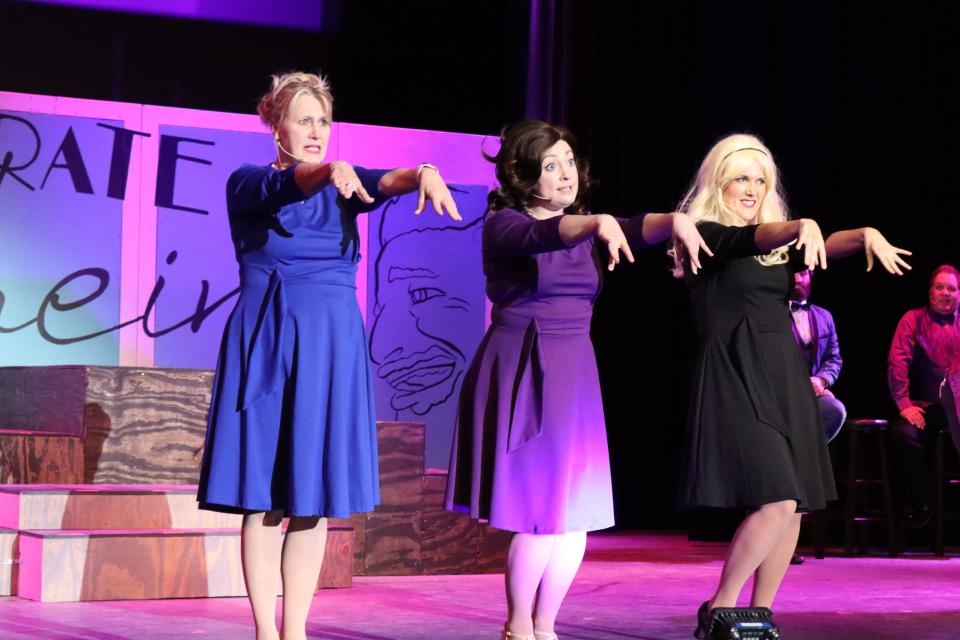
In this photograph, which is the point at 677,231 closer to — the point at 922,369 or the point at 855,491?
the point at 855,491

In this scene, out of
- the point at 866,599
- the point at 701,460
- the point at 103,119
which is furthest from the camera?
the point at 103,119

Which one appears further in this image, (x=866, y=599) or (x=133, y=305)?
(x=133, y=305)

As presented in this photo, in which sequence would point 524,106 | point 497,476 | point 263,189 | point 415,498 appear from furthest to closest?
point 524,106, point 415,498, point 497,476, point 263,189

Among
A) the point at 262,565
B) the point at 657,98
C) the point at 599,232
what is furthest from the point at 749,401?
the point at 657,98

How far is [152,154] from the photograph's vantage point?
277 inches

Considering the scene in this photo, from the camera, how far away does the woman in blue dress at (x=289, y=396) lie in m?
3.11

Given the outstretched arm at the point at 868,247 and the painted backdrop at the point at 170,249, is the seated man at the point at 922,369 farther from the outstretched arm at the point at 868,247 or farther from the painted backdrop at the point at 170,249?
the outstretched arm at the point at 868,247

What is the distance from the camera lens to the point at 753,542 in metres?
3.58

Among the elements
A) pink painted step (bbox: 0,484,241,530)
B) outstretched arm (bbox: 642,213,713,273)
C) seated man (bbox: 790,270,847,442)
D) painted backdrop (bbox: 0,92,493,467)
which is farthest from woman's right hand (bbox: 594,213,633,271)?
painted backdrop (bbox: 0,92,493,467)

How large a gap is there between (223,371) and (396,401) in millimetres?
4253

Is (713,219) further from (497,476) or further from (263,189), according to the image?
(263,189)

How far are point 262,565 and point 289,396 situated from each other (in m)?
0.40

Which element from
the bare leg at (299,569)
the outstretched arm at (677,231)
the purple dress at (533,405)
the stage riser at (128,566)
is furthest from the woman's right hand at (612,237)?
the stage riser at (128,566)

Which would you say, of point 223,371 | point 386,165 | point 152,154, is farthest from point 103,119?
point 223,371
